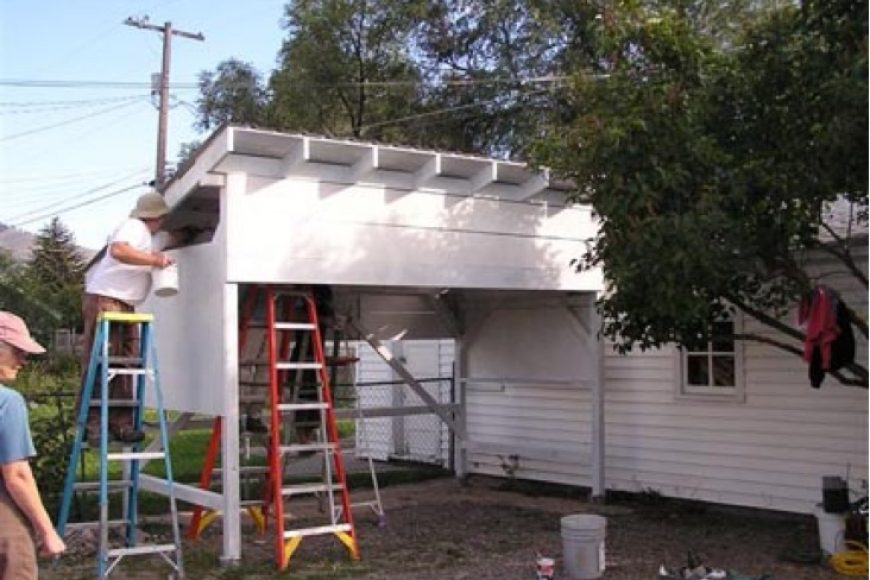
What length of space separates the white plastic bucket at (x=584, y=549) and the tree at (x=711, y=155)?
1844mm

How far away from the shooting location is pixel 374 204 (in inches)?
374

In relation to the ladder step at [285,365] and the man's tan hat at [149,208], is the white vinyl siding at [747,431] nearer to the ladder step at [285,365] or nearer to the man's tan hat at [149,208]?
the ladder step at [285,365]

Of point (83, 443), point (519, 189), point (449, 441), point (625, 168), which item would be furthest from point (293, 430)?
point (449, 441)

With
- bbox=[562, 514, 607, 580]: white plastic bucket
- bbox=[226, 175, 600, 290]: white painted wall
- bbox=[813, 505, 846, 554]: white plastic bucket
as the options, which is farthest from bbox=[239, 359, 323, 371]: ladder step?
bbox=[813, 505, 846, 554]: white plastic bucket

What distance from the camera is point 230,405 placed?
8.51 meters

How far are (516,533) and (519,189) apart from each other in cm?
351

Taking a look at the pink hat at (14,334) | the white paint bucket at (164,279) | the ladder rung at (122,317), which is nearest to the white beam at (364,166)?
the white paint bucket at (164,279)

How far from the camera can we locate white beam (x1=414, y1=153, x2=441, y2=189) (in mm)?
9688

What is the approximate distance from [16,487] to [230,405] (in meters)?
4.19

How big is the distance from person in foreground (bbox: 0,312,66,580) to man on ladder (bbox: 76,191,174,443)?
12.1 feet

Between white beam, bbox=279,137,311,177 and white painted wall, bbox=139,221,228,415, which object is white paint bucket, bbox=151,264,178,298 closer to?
white painted wall, bbox=139,221,228,415

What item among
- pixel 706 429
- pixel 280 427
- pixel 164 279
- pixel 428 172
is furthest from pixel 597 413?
pixel 164 279

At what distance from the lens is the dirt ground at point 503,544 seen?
323 inches

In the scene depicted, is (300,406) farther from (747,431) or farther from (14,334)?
(747,431)
